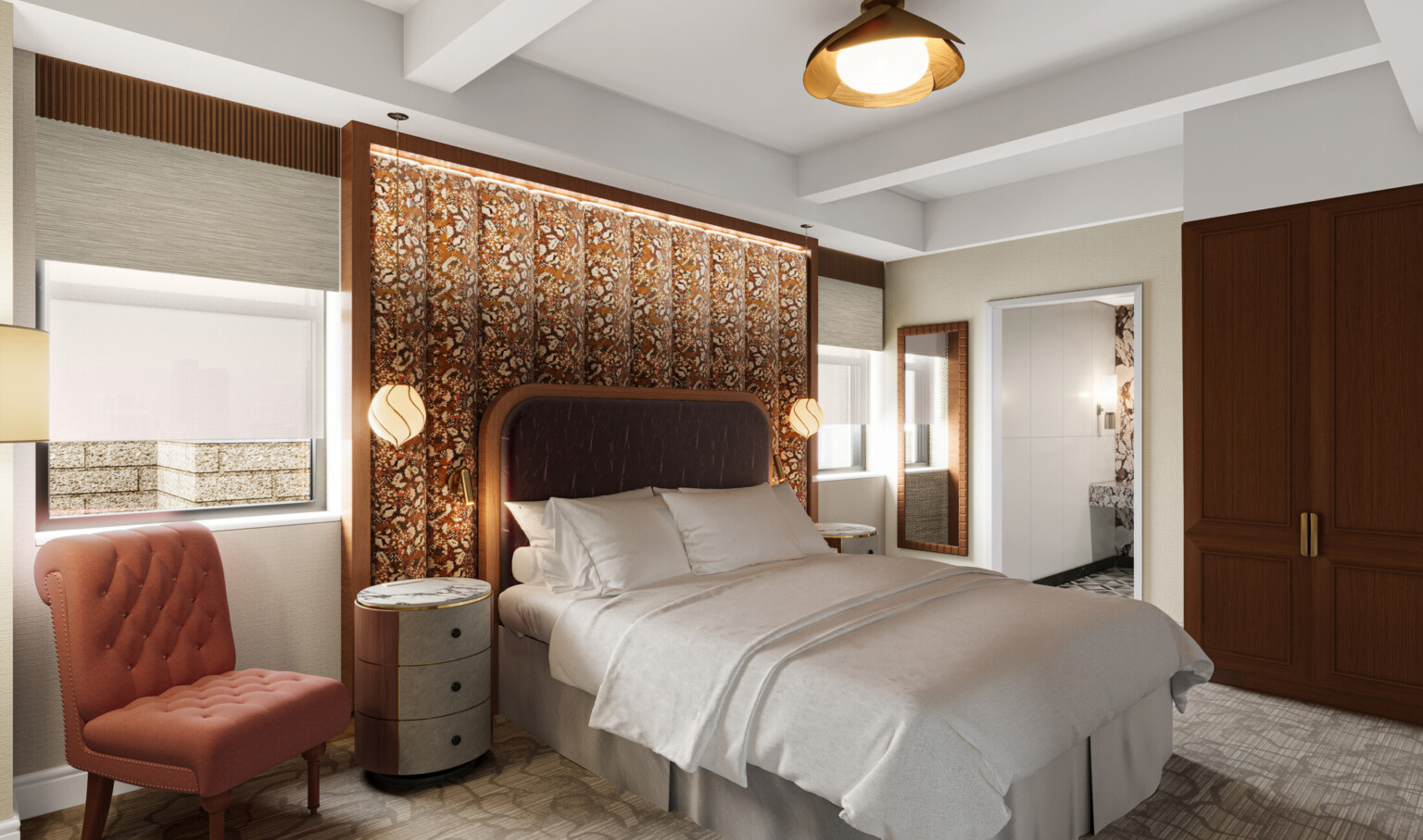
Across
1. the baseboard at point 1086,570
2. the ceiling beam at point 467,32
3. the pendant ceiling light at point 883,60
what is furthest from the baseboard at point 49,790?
the baseboard at point 1086,570

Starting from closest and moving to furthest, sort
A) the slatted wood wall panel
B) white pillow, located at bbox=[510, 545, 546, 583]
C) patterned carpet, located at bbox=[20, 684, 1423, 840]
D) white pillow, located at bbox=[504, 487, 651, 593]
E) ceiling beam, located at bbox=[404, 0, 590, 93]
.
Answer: patterned carpet, located at bbox=[20, 684, 1423, 840] → ceiling beam, located at bbox=[404, 0, 590, 93] → the slatted wood wall panel → white pillow, located at bbox=[504, 487, 651, 593] → white pillow, located at bbox=[510, 545, 546, 583]

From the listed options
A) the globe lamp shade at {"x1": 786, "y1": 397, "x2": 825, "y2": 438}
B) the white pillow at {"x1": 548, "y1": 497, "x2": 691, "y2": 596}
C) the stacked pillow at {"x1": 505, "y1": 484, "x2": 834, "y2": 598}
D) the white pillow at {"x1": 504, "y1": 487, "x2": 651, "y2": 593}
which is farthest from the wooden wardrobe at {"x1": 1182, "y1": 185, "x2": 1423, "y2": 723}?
the white pillow at {"x1": 504, "y1": 487, "x2": 651, "y2": 593}

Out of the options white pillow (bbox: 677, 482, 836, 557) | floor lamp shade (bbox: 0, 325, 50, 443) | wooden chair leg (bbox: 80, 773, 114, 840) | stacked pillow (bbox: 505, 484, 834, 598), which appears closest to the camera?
floor lamp shade (bbox: 0, 325, 50, 443)

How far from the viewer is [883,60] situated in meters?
2.78

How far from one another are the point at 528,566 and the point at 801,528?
1396 mm

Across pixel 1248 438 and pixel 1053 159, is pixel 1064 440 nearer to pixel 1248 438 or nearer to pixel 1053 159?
pixel 1053 159

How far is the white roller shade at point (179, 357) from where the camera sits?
9.37 ft

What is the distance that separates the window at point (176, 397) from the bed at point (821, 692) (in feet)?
2.69

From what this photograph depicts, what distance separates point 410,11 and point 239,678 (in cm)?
255

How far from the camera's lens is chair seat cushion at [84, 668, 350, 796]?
7.29 feet

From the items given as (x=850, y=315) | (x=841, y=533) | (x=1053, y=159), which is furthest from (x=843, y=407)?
(x=1053, y=159)

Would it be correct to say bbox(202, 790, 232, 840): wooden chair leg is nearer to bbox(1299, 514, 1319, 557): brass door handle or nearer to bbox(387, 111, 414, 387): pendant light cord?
bbox(387, 111, 414, 387): pendant light cord

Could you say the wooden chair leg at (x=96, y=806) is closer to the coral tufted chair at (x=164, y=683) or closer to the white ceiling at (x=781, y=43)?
the coral tufted chair at (x=164, y=683)

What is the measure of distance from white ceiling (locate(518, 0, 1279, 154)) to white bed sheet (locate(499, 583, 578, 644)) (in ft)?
7.59
